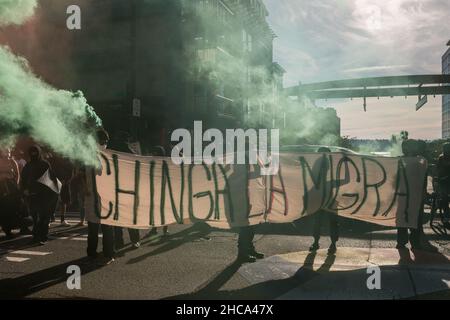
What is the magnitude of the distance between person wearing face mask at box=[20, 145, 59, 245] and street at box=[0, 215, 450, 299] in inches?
12.5

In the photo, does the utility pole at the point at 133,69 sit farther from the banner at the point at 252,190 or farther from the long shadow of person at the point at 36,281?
the long shadow of person at the point at 36,281

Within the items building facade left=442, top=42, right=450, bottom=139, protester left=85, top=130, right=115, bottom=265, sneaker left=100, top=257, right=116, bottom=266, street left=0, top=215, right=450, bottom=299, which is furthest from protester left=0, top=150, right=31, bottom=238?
building facade left=442, top=42, right=450, bottom=139

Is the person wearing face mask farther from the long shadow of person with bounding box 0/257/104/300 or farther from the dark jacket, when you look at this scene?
the long shadow of person with bounding box 0/257/104/300

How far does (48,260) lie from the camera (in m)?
6.63

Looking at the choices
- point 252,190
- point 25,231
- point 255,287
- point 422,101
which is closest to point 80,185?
point 25,231

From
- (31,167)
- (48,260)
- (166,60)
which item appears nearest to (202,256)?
(48,260)

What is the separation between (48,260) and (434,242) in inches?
242

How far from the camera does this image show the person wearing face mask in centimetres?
783

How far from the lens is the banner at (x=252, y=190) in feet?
20.3

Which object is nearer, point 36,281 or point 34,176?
point 36,281

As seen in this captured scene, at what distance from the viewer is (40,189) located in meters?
7.88

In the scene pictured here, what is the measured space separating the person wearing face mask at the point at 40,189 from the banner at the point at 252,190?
2068 millimetres

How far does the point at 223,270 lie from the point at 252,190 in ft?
3.89

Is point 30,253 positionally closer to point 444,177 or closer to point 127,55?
point 444,177
